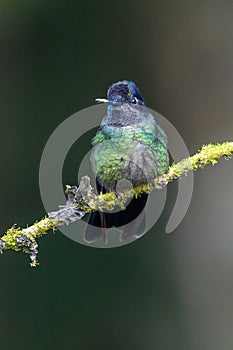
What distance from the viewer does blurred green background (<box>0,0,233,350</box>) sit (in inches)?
191

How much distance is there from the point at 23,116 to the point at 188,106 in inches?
48.3

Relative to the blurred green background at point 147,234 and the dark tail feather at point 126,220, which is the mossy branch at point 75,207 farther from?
the blurred green background at point 147,234

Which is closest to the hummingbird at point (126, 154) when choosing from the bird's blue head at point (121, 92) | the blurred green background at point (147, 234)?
the bird's blue head at point (121, 92)

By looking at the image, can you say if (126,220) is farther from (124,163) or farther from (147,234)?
(147,234)

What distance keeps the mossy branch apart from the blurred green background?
207cm

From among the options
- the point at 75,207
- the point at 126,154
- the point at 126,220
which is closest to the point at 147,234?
the point at 126,220

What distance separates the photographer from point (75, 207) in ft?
8.20

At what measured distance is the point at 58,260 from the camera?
16.0 ft

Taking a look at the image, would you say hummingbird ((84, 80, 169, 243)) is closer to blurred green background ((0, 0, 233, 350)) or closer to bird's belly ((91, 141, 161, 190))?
bird's belly ((91, 141, 161, 190))

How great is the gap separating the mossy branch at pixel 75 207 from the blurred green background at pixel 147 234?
2.07 m

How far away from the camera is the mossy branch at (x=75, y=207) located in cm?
239

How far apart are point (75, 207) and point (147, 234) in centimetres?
248
